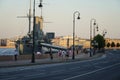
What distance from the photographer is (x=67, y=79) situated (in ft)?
77.3

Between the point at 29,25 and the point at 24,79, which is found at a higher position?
the point at 29,25

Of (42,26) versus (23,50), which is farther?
(42,26)

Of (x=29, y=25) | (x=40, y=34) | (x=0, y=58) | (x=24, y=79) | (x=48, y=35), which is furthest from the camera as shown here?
(x=48, y=35)

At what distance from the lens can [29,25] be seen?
118000 mm

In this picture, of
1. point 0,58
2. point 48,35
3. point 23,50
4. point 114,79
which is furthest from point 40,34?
point 114,79

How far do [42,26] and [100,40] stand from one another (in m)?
25.7

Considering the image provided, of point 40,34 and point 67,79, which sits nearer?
point 67,79

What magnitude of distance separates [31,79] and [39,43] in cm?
9998

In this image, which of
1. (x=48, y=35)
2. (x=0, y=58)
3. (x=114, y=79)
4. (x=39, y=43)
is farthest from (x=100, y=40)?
(x=114, y=79)

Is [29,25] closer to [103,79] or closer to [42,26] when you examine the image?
[42,26]

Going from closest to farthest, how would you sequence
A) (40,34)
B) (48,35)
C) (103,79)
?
1. (103,79)
2. (40,34)
3. (48,35)

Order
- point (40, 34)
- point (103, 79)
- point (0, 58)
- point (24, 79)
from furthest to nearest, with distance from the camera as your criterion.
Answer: point (40, 34) → point (0, 58) → point (103, 79) → point (24, 79)

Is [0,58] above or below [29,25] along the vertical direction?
below

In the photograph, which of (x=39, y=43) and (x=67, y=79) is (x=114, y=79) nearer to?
(x=67, y=79)
